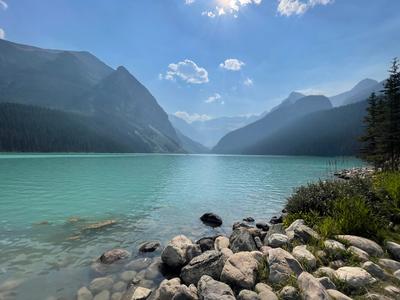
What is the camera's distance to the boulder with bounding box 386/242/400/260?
26.6 feet

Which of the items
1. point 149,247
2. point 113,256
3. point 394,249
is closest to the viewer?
point 394,249

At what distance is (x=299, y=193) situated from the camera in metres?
14.6

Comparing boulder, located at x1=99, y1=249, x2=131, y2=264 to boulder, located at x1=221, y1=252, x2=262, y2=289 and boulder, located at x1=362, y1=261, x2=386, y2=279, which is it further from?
boulder, located at x1=362, y1=261, x2=386, y2=279

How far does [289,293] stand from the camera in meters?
6.00

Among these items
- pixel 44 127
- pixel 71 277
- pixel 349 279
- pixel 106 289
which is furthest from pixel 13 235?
pixel 44 127

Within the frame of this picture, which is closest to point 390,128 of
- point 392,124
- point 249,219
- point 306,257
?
point 392,124

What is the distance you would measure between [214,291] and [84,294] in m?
4.89

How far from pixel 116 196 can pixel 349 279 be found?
994 inches

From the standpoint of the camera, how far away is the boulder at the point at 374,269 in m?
6.81

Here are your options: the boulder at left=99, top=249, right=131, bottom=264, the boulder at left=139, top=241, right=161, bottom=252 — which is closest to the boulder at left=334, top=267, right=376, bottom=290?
the boulder at left=139, top=241, right=161, bottom=252

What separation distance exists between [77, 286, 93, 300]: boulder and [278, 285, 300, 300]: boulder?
6181 millimetres

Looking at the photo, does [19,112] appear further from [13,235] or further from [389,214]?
[389,214]

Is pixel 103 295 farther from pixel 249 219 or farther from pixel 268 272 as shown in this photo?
pixel 249 219

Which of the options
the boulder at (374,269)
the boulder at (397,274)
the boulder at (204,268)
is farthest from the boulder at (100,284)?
the boulder at (397,274)
